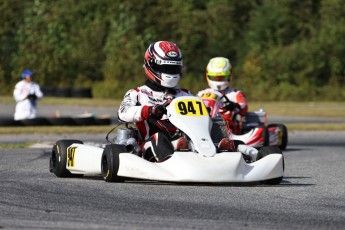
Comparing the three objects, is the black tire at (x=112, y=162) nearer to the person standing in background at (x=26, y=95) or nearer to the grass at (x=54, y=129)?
the grass at (x=54, y=129)

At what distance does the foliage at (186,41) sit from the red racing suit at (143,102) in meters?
29.9

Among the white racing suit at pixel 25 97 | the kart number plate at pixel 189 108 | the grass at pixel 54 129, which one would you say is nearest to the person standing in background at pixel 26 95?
the white racing suit at pixel 25 97

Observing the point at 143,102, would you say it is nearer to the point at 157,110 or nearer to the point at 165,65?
the point at 165,65

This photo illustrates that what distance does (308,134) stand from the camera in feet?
69.5

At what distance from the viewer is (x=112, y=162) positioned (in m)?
9.46

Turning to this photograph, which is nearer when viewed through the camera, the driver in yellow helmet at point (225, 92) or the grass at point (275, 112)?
the driver in yellow helmet at point (225, 92)

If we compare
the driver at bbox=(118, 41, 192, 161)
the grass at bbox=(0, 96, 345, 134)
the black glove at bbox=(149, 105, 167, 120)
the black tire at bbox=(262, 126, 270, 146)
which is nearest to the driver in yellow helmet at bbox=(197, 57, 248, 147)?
the black tire at bbox=(262, 126, 270, 146)

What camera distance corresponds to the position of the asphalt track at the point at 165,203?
6.68m

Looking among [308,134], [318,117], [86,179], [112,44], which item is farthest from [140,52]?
[86,179]

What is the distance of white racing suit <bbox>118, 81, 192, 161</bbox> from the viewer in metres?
10.3

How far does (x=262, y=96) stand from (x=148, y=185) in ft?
105

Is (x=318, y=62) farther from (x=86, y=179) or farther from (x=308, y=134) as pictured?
(x=86, y=179)

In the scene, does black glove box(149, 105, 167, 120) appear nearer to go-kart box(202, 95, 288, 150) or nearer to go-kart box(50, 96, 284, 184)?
go-kart box(50, 96, 284, 184)

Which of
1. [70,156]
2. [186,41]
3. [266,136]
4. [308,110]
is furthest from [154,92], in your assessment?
[186,41]
